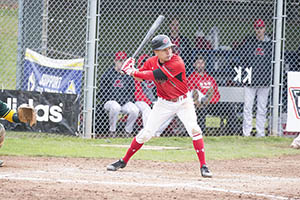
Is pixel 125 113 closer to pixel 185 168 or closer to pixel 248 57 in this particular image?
pixel 248 57

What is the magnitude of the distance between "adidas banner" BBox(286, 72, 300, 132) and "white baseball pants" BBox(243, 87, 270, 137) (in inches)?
29.4

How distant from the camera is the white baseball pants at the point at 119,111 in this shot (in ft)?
34.6

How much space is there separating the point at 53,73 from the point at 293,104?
454 centimetres

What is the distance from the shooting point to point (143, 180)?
578cm

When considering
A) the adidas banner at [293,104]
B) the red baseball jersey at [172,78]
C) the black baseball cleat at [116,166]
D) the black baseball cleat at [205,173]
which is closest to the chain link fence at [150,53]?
the adidas banner at [293,104]

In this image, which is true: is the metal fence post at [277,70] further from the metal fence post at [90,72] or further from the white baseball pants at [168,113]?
the white baseball pants at [168,113]

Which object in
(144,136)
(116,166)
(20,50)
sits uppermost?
(20,50)

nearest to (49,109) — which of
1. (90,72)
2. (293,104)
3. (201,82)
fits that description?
(90,72)

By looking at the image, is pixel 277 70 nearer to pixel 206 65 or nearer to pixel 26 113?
pixel 206 65

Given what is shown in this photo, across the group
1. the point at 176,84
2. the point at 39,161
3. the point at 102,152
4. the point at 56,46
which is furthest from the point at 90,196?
the point at 56,46

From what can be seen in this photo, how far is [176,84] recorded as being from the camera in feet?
21.7

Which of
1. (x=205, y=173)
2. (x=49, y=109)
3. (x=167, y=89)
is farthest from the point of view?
Answer: (x=49, y=109)

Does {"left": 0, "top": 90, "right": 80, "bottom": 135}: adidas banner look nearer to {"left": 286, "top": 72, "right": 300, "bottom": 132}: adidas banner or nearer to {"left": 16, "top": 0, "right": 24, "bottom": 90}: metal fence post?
{"left": 16, "top": 0, "right": 24, "bottom": 90}: metal fence post

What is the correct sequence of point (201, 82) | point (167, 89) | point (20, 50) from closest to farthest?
1. point (167, 89)
2. point (20, 50)
3. point (201, 82)
